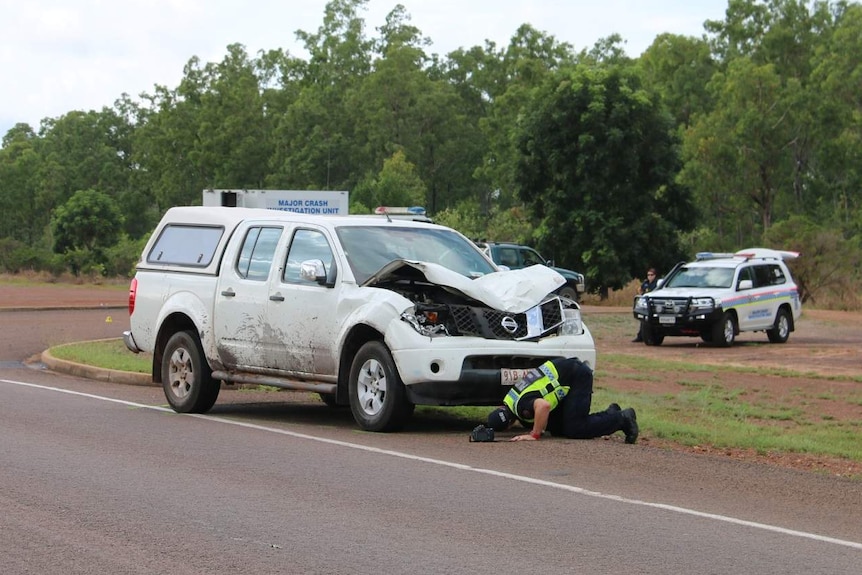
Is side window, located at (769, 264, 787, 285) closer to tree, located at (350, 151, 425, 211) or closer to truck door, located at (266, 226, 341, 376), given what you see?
truck door, located at (266, 226, 341, 376)

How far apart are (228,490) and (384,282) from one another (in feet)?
12.1

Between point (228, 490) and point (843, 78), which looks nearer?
point (228, 490)

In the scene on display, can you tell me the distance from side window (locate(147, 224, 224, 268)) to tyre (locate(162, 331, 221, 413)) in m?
0.84

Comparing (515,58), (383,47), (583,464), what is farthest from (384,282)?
(383,47)

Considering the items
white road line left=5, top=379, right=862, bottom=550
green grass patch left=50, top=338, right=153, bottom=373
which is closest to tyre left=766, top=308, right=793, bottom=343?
green grass patch left=50, top=338, right=153, bottom=373

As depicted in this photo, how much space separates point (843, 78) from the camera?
6919cm

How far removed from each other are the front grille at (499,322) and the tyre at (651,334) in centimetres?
1489

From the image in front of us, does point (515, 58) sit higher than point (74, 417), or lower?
higher

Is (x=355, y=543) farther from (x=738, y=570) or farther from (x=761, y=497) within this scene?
(x=761, y=497)

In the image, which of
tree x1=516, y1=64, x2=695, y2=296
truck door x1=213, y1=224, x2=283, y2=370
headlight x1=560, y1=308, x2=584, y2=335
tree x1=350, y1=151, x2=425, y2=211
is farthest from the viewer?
tree x1=350, y1=151, x2=425, y2=211

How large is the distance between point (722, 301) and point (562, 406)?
50.6 ft

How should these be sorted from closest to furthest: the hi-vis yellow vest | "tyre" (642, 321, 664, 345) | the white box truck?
the hi-vis yellow vest, the white box truck, "tyre" (642, 321, 664, 345)

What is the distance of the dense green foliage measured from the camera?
5069cm

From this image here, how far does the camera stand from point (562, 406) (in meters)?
11.5
